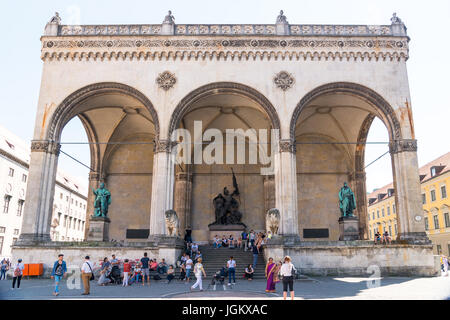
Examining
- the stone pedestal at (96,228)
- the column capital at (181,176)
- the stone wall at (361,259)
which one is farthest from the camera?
the column capital at (181,176)

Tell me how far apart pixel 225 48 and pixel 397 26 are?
9.85 meters

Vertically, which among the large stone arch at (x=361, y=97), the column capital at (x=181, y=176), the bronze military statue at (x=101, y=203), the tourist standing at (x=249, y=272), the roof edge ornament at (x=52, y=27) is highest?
the roof edge ornament at (x=52, y=27)

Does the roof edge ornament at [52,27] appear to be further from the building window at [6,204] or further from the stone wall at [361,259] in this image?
the building window at [6,204]

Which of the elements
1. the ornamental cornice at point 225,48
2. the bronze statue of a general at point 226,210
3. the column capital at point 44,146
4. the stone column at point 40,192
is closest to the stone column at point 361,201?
the bronze statue of a general at point 226,210

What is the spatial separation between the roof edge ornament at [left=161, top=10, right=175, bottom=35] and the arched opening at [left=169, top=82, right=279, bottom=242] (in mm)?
4913

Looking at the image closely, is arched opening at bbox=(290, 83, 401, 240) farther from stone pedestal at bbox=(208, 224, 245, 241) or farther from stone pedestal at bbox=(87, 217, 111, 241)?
stone pedestal at bbox=(87, 217, 111, 241)

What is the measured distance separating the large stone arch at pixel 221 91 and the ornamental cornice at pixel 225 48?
1.68 metres

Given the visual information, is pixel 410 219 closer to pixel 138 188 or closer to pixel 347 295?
pixel 347 295

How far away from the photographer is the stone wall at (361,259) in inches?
658

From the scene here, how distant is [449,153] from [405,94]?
24342 millimetres

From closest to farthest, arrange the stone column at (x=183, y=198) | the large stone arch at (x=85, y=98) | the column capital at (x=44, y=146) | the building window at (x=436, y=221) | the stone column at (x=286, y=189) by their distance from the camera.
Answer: the stone column at (x=286, y=189) < the column capital at (x=44, y=146) < the large stone arch at (x=85, y=98) < the stone column at (x=183, y=198) < the building window at (x=436, y=221)

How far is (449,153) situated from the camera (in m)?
38.8

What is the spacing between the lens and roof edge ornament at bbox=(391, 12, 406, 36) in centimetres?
2014
